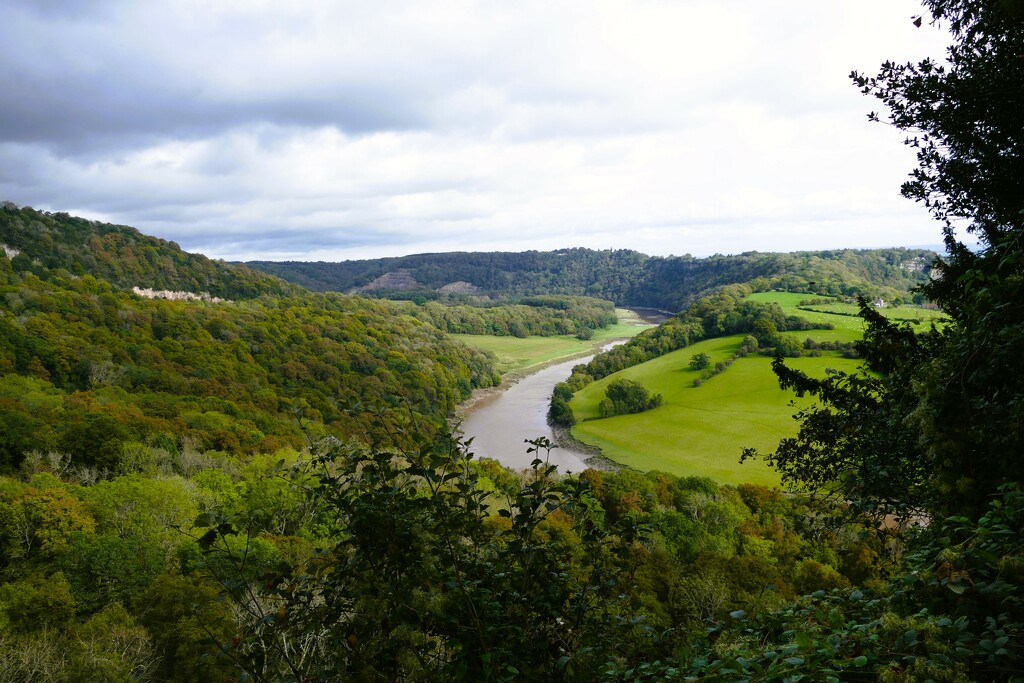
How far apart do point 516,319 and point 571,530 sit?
112 metres

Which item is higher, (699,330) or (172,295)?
(172,295)

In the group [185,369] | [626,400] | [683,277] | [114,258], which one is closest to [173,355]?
[185,369]

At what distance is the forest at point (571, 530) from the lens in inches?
89.3

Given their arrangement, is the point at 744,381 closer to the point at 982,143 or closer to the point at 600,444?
the point at 600,444

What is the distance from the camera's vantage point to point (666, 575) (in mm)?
15883

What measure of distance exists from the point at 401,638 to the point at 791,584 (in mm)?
19749

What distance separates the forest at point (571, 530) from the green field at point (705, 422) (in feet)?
33.9

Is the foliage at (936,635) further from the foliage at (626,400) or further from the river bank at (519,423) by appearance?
the foliage at (626,400)

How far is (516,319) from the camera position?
11844 cm

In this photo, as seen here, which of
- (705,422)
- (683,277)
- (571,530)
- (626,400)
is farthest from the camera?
(683,277)

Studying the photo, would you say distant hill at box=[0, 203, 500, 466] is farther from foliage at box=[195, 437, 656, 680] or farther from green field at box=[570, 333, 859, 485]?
green field at box=[570, 333, 859, 485]

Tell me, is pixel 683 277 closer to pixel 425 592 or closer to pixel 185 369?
pixel 185 369

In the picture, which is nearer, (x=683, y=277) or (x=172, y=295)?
(x=172, y=295)

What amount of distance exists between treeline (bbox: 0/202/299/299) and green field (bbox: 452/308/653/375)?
38344mm
